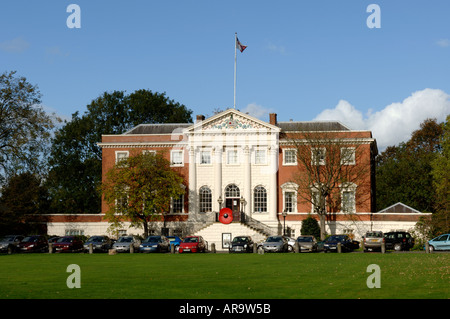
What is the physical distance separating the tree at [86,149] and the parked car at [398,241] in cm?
3996

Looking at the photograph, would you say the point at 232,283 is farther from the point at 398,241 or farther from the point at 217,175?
the point at 217,175

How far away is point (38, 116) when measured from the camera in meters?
52.5

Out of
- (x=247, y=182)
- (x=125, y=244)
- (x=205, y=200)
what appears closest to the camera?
(x=125, y=244)

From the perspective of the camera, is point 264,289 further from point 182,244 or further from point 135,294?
point 182,244

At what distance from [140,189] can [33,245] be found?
1109cm

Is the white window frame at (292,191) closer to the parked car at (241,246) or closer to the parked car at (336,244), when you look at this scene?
the parked car at (336,244)

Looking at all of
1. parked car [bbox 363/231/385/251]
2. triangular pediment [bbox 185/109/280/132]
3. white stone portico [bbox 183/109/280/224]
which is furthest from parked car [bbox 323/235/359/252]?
triangular pediment [bbox 185/109/280/132]

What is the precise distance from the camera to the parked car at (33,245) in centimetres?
5453

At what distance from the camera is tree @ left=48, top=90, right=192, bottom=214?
262 ft

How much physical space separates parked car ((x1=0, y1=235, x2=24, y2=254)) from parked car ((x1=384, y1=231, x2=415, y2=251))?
31.6 meters

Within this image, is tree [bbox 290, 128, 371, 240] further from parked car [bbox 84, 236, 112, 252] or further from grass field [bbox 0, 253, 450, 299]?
grass field [bbox 0, 253, 450, 299]

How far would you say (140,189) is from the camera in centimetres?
5991

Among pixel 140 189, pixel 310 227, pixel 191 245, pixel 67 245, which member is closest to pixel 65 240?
pixel 67 245

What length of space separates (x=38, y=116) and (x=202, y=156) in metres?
18.6
